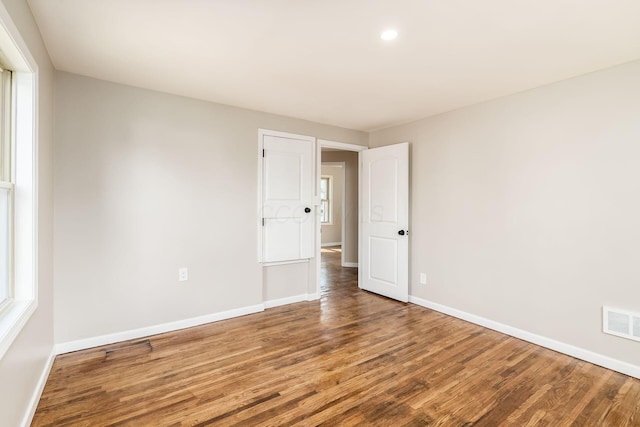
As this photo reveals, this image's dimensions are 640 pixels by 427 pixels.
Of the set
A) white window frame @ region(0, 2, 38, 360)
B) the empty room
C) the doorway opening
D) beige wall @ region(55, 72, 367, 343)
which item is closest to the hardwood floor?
the empty room

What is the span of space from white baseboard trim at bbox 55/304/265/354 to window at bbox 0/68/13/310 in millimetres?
1159

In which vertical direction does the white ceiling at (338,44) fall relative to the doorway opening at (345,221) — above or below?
above

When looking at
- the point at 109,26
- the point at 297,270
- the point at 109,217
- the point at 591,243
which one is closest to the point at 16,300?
the point at 109,217

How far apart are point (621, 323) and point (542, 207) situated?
103cm

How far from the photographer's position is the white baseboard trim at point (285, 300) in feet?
12.3

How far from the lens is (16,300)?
175cm

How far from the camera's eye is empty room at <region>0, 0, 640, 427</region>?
5.92 feet

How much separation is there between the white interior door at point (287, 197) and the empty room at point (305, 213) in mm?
28

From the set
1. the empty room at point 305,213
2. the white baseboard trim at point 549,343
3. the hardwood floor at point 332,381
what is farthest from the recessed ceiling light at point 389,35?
the white baseboard trim at point 549,343

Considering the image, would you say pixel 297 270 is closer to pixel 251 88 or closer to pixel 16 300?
pixel 251 88

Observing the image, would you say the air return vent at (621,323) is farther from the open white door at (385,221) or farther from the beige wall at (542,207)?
the open white door at (385,221)

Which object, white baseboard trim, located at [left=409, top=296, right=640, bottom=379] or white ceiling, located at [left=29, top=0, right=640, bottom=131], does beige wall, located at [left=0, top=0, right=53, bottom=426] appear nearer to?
white ceiling, located at [left=29, top=0, right=640, bottom=131]

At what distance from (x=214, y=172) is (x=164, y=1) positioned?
1.77 meters

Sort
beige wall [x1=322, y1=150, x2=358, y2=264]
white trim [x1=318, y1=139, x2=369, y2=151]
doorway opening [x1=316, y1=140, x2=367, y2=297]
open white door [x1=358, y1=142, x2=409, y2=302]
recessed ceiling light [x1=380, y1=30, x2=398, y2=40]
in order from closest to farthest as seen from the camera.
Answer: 1. recessed ceiling light [x1=380, y1=30, x2=398, y2=40]
2. open white door [x1=358, y1=142, x2=409, y2=302]
3. white trim [x1=318, y1=139, x2=369, y2=151]
4. doorway opening [x1=316, y1=140, x2=367, y2=297]
5. beige wall [x1=322, y1=150, x2=358, y2=264]
